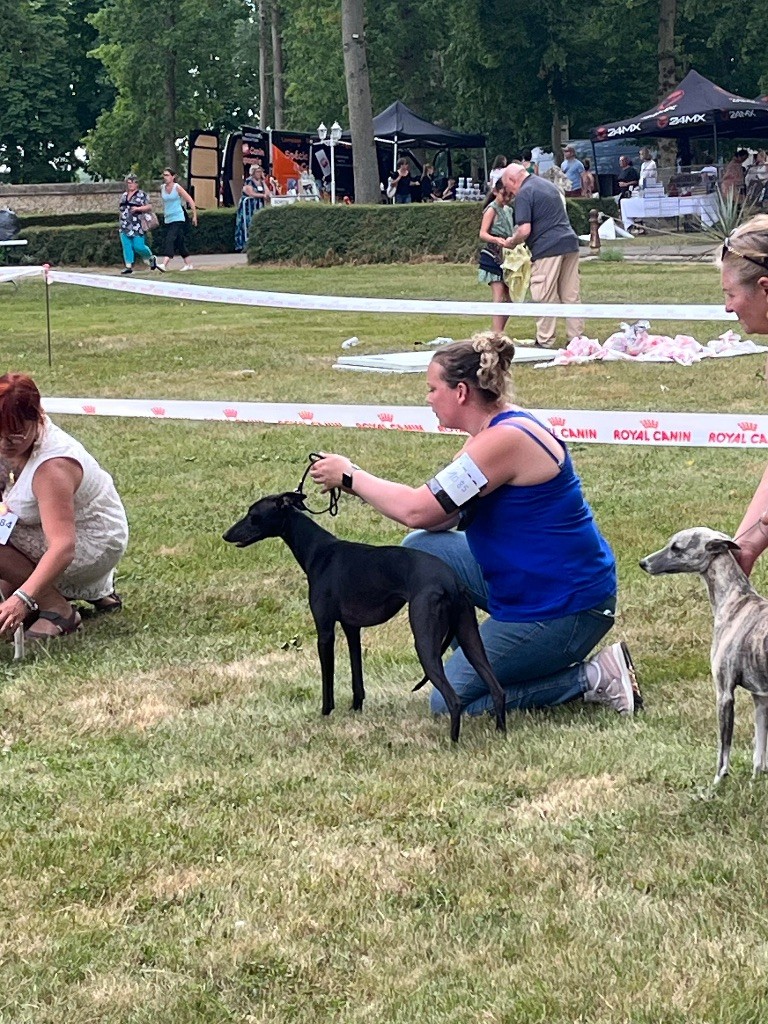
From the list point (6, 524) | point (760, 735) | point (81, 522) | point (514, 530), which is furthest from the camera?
point (81, 522)

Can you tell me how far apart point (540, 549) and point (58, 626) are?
2267mm

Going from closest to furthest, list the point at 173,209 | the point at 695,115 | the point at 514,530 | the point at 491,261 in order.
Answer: the point at 514,530
the point at 491,261
the point at 173,209
the point at 695,115

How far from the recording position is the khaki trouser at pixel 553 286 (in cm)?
1352

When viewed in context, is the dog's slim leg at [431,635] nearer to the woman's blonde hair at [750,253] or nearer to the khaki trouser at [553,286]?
the woman's blonde hair at [750,253]

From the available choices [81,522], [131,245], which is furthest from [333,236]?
[81,522]

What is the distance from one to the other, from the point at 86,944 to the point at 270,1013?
1.79ft

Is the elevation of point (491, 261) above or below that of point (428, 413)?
above

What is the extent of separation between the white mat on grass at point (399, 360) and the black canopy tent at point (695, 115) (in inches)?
922

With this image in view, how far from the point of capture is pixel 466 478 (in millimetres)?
4500

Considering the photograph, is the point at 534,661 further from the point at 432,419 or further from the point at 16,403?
the point at 432,419

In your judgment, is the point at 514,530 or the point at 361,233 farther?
the point at 361,233

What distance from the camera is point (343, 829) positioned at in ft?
12.6

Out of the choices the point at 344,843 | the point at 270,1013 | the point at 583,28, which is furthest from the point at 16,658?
the point at 583,28

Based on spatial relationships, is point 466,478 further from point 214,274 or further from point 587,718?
point 214,274
